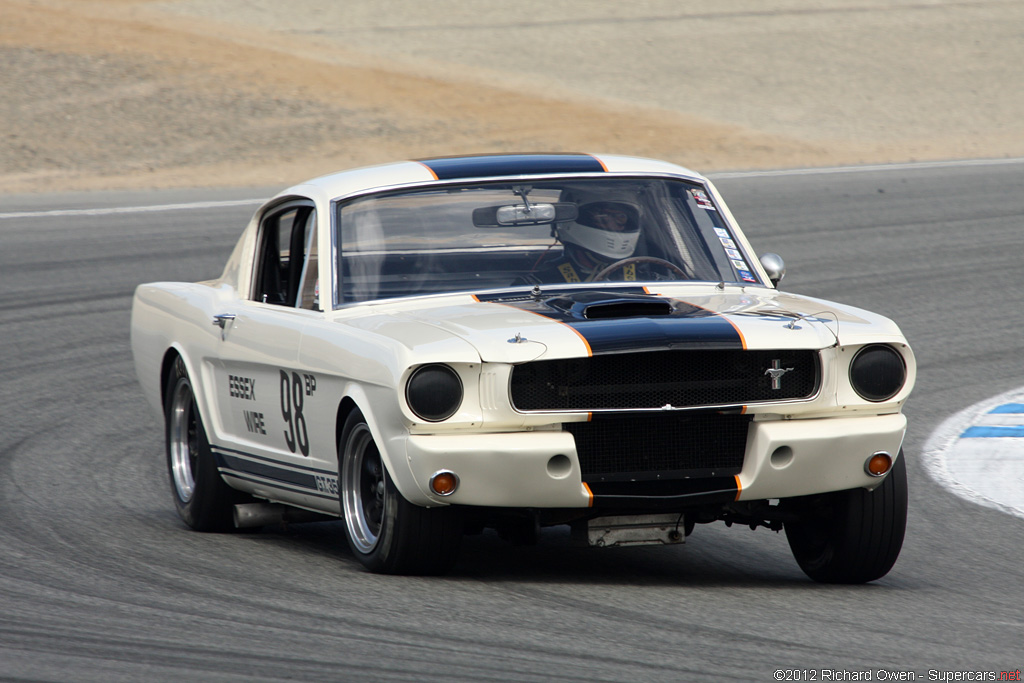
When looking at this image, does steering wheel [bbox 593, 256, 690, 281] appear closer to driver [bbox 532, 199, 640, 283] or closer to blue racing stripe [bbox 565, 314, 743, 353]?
driver [bbox 532, 199, 640, 283]

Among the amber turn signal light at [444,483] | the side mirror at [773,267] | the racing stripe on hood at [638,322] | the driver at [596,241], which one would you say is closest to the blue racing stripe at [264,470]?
the amber turn signal light at [444,483]

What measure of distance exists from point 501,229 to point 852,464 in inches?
67.4

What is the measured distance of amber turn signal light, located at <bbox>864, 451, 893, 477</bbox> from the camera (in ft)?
17.0

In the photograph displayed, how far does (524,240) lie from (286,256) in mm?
1217

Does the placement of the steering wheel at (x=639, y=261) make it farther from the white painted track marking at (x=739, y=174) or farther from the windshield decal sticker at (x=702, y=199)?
the white painted track marking at (x=739, y=174)

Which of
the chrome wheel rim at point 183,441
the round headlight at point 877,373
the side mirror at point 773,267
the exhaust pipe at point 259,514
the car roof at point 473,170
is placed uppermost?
the car roof at point 473,170

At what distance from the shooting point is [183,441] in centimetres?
695

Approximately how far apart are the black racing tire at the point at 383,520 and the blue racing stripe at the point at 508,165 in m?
1.34

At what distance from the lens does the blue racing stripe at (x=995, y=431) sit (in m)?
8.60

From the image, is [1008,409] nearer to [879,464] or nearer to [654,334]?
[879,464]

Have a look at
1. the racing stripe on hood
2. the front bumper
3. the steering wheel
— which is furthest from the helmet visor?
the front bumper

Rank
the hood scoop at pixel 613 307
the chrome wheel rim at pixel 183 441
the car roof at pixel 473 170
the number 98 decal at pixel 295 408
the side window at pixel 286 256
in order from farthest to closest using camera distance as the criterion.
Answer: the chrome wheel rim at pixel 183 441, the side window at pixel 286 256, the car roof at pixel 473 170, the number 98 decal at pixel 295 408, the hood scoop at pixel 613 307

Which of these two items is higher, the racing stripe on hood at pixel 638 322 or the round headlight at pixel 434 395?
the racing stripe on hood at pixel 638 322

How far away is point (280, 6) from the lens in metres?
48.6
